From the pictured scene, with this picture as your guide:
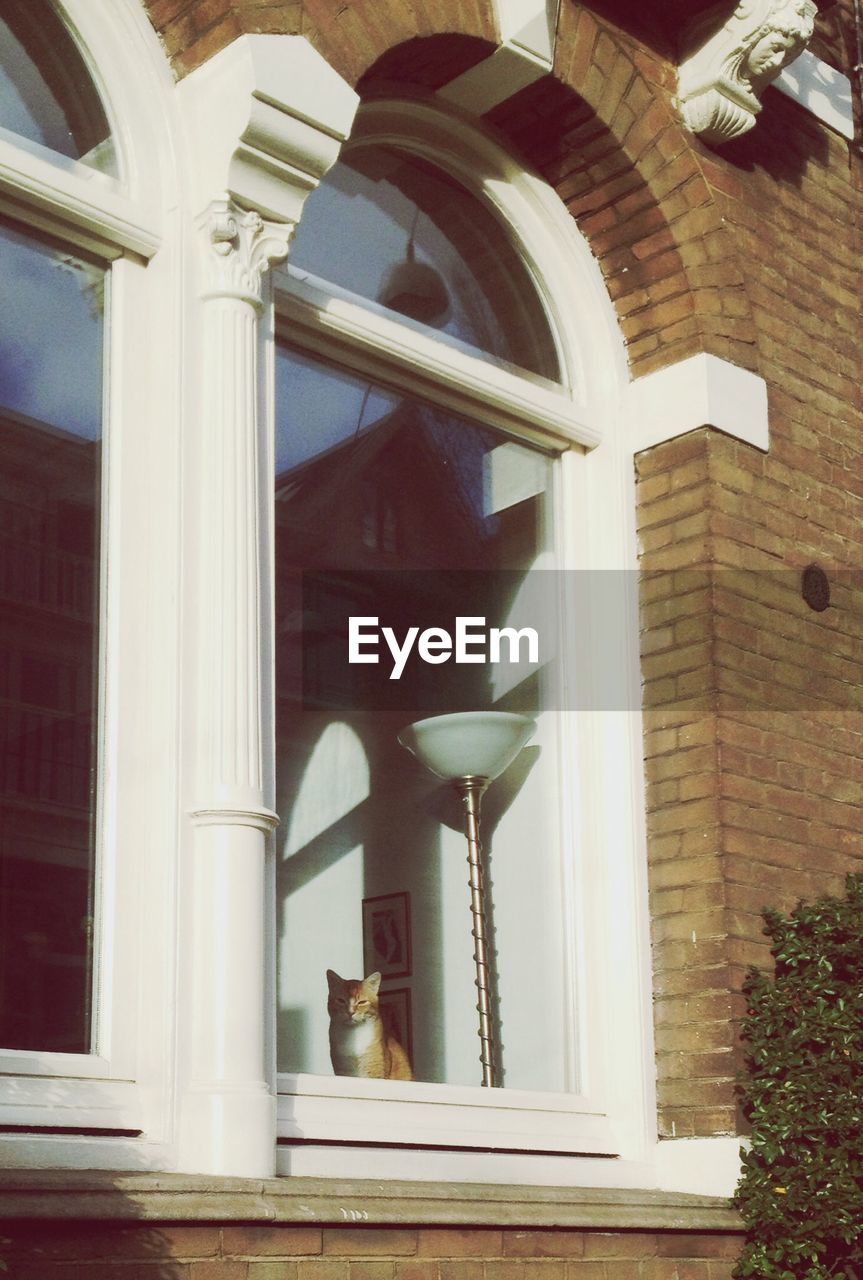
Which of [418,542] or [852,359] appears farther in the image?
[852,359]

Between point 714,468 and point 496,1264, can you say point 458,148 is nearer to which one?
point 714,468

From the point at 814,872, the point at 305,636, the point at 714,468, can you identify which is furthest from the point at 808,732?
the point at 305,636

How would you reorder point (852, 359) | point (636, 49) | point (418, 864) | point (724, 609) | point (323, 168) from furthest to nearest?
point (852, 359) → point (636, 49) → point (724, 609) → point (418, 864) → point (323, 168)

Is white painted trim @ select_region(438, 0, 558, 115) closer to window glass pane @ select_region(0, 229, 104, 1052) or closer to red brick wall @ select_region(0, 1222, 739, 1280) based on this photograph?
window glass pane @ select_region(0, 229, 104, 1052)

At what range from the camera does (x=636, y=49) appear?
5.89 metres

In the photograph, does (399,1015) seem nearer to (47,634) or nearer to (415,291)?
(47,634)

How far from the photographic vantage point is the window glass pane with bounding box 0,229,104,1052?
3.96 meters

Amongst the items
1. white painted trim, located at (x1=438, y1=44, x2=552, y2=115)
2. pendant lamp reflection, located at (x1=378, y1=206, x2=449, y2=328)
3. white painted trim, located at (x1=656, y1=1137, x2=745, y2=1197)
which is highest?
white painted trim, located at (x1=438, y1=44, x2=552, y2=115)

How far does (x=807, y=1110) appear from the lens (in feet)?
15.6

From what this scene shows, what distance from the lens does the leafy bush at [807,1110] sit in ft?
15.3

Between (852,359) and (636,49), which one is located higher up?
(636,49)

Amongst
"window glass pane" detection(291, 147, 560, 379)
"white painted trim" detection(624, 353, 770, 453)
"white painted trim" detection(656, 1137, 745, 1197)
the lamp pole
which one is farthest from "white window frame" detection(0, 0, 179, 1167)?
"white painted trim" detection(624, 353, 770, 453)

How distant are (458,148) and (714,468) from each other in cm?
129

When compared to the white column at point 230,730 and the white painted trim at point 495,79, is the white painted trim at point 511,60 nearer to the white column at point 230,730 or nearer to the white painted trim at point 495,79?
the white painted trim at point 495,79
